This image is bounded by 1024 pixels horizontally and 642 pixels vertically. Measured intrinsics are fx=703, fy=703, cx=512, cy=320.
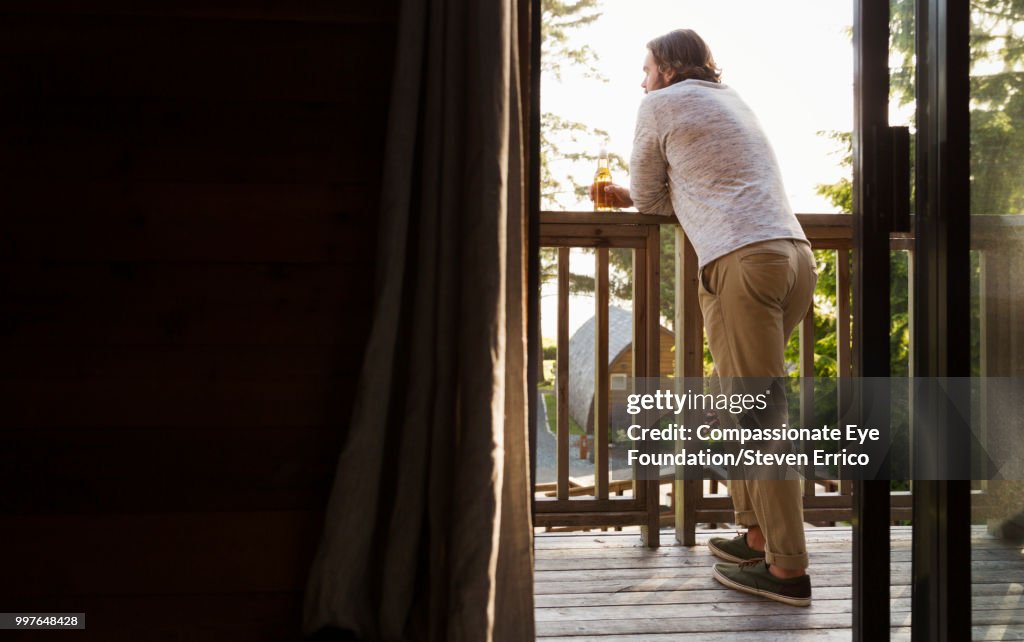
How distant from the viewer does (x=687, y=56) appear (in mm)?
2021

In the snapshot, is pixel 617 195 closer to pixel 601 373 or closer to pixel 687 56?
pixel 687 56

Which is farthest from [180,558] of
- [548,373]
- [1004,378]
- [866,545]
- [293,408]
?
[548,373]

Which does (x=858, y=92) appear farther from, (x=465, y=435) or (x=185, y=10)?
(x=185, y=10)

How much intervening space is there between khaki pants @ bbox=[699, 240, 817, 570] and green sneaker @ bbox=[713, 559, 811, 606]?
0.05 m

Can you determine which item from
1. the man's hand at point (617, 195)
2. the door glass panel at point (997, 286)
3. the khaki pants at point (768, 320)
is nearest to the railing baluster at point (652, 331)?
the man's hand at point (617, 195)

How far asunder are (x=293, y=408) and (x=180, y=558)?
33cm

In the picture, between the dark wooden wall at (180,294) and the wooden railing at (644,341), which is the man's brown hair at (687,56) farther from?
the dark wooden wall at (180,294)

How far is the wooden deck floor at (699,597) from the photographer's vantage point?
53.2 inches

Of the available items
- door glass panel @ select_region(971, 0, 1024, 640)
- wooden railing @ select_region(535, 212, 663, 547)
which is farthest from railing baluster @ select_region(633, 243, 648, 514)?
door glass panel @ select_region(971, 0, 1024, 640)

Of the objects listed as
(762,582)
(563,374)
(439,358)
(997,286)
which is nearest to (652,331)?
(563,374)

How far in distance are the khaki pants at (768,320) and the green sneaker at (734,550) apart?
17 cm

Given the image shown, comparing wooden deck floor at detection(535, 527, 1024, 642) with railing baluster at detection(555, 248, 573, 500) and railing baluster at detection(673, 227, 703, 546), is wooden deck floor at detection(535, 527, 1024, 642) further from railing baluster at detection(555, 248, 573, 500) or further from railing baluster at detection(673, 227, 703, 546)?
railing baluster at detection(555, 248, 573, 500)

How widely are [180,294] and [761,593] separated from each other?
158 cm

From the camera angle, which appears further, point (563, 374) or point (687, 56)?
point (563, 374)
